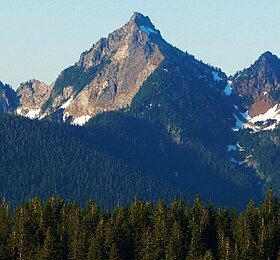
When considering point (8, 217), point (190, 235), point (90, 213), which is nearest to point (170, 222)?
point (190, 235)

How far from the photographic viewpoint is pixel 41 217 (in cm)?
15300

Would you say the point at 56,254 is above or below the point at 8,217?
below

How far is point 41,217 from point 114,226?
47.5ft

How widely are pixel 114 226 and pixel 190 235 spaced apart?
12322 millimetres

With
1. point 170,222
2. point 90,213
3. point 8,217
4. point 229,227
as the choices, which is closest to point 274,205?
point 229,227

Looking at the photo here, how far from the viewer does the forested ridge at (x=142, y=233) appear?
139 m

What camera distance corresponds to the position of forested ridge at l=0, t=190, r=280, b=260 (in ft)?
457

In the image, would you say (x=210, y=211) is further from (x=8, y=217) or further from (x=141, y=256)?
(x=8, y=217)

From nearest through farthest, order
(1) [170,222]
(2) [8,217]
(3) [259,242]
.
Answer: (3) [259,242] → (1) [170,222] → (2) [8,217]

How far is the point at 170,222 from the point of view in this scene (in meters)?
147

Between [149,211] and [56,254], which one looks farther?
[149,211]

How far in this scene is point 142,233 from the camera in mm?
147125

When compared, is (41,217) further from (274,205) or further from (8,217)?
(274,205)

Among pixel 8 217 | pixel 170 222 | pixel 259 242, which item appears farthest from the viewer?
pixel 8 217
